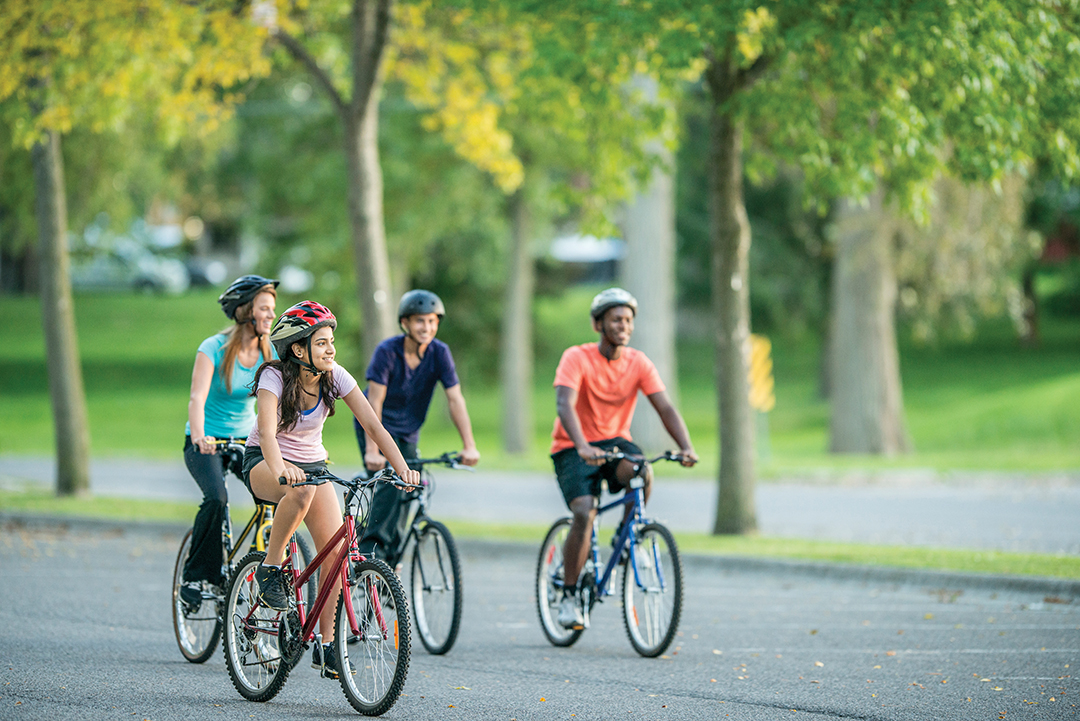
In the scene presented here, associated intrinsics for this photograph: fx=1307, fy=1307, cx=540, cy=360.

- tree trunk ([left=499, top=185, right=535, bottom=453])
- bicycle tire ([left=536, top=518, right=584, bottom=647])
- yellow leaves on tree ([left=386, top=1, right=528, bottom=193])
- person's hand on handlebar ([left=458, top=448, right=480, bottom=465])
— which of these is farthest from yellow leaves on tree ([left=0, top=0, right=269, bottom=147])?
tree trunk ([left=499, top=185, right=535, bottom=453])

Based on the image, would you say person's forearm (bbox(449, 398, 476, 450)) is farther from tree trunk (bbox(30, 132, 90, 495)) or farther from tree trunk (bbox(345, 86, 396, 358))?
tree trunk (bbox(30, 132, 90, 495))

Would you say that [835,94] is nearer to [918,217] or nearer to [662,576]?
[918,217]

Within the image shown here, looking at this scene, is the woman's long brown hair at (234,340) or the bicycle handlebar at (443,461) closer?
the woman's long brown hair at (234,340)

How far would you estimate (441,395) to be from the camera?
33.6 meters

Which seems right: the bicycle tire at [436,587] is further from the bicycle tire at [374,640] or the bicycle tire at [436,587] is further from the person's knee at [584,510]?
the bicycle tire at [374,640]

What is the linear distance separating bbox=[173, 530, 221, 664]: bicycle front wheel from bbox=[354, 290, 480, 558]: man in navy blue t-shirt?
3.59 feet

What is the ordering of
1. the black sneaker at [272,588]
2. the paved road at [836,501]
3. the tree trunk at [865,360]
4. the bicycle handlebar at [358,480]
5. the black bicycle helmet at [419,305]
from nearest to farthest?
the bicycle handlebar at [358,480] < the black sneaker at [272,588] < the black bicycle helmet at [419,305] < the paved road at [836,501] < the tree trunk at [865,360]

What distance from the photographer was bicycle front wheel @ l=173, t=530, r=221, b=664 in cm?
682

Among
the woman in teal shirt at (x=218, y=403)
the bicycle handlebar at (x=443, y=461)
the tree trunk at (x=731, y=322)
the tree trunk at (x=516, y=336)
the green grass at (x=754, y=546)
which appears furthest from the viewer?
the tree trunk at (x=516, y=336)

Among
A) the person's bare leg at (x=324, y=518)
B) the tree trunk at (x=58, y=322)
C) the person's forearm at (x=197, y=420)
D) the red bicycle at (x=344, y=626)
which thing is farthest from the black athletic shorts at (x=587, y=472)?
the tree trunk at (x=58, y=322)

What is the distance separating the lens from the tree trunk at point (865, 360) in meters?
23.2

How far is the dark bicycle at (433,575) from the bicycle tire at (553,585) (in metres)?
0.58

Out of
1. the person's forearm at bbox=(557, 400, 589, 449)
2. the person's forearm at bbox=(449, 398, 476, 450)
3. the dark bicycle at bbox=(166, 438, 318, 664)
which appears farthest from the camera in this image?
the person's forearm at bbox=(449, 398, 476, 450)

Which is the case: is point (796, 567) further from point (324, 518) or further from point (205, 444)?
point (324, 518)
